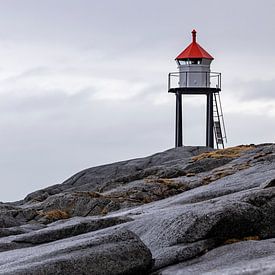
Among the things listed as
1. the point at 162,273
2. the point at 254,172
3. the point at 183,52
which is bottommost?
the point at 162,273

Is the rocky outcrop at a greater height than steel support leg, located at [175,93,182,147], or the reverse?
steel support leg, located at [175,93,182,147]

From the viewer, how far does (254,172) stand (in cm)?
2927

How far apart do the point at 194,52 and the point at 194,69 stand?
131 centimetres

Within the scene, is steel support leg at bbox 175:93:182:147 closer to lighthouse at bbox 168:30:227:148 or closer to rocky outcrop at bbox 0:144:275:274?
lighthouse at bbox 168:30:227:148

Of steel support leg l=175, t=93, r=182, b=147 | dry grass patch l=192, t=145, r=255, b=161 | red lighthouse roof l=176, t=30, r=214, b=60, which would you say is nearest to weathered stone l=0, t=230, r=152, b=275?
dry grass patch l=192, t=145, r=255, b=161

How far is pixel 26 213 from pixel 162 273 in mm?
17978

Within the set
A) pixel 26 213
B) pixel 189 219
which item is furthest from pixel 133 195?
pixel 189 219

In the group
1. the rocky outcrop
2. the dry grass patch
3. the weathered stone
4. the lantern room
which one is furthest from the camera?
the lantern room

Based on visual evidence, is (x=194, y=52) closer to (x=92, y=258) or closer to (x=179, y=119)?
(x=179, y=119)

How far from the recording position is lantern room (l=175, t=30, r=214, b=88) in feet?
213

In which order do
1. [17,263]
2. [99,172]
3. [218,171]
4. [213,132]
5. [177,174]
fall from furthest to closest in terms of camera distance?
[213,132], [99,172], [177,174], [218,171], [17,263]

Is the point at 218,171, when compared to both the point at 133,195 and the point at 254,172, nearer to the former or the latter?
the point at 133,195

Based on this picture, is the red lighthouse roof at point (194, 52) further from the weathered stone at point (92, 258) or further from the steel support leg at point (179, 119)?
the weathered stone at point (92, 258)

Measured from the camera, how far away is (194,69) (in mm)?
65125
